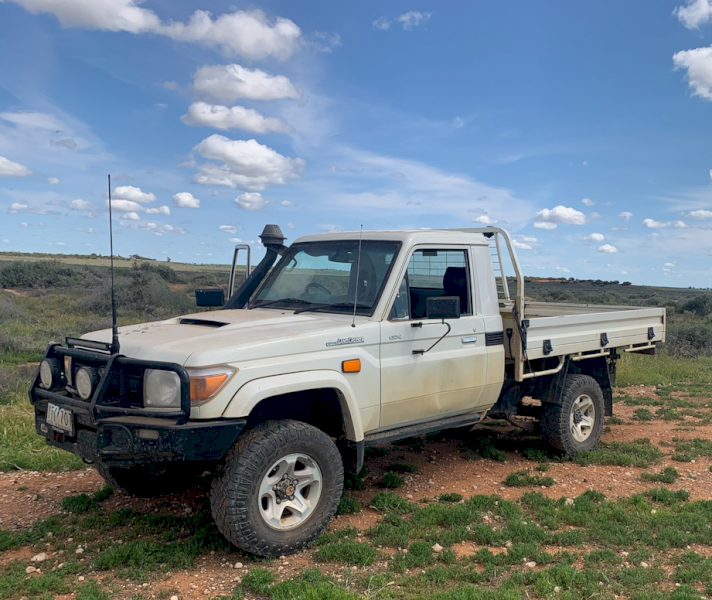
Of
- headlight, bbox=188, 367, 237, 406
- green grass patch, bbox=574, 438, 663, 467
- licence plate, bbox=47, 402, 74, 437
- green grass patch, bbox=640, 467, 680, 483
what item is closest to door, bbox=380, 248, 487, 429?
headlight, bbox=188, 367, 237, 406

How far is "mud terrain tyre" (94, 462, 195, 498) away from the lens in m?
5.09

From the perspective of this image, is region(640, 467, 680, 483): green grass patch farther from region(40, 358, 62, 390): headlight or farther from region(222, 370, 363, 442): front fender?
region(40, 358, 62, 390): headlight

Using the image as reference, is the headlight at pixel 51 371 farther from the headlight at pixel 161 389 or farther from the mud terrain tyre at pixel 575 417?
the mud terrain tyre at pixel 575 417

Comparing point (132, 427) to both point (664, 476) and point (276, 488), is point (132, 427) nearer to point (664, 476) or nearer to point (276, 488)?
point (276, 488)

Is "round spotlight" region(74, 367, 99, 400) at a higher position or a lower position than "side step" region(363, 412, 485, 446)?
higher

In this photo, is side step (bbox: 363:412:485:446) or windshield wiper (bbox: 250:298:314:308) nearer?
side step (bbox: 363:412:485:446)

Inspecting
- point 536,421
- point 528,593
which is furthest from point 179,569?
point 536,421

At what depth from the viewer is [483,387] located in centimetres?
567

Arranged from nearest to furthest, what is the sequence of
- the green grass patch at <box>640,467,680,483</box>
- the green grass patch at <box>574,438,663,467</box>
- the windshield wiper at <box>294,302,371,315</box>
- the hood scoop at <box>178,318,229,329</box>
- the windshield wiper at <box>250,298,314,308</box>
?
the hood scoop at <box>178,318,229,329</box>
the windshield wiper at <box>294,302,371,315</box>
the windshield wiper at <box>250,298,314,308</box>
the green grass patch at <box>640,467,680,483</box>
the green grass patch at <box>574,438,663,467</box>

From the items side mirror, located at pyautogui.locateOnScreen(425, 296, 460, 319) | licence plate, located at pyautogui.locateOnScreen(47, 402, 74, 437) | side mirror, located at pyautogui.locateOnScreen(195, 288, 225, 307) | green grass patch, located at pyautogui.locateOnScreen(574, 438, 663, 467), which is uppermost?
side mirror, located at pyautogui.locateOnScreen(195, 288, 225, 307)

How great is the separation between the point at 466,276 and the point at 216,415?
2.68 metres

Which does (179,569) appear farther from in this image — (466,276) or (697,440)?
(697,440)

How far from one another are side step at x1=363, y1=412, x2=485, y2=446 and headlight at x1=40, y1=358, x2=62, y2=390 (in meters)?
2.25

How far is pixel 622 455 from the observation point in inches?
260
